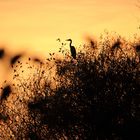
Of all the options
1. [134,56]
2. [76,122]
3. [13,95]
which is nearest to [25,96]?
[13,95]

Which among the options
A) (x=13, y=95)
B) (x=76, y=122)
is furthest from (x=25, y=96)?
(x=76, y=122)

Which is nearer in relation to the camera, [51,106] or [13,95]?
[51,106]

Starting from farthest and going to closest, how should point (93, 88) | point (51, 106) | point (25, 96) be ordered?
point (25, 96) → point (51, 106) → point (93, 88)

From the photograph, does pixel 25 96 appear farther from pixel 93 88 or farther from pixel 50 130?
pixel 93 88

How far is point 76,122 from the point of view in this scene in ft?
97.4

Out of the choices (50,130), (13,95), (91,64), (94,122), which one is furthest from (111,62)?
(13,95)

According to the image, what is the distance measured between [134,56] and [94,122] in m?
4.15

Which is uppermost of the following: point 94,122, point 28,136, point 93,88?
point 93,88

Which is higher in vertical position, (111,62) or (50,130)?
(111,62)

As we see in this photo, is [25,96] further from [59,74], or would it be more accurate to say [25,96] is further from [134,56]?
[134,56]

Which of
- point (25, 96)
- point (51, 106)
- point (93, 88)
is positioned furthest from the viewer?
point (25, 96)

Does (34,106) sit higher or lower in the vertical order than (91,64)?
lower

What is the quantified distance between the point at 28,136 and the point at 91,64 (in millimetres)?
6071

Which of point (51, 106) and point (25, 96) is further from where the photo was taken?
point (25, 96)
